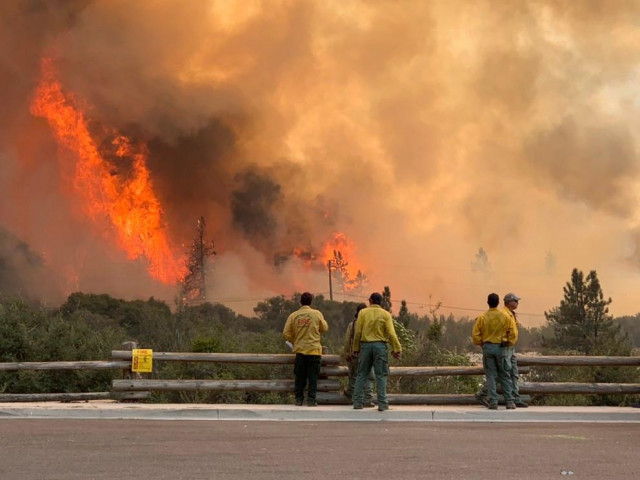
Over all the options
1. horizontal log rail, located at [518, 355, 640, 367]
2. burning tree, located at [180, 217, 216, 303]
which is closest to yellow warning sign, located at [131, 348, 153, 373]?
horizontal log rail, located at [518, 355, 640, 367]

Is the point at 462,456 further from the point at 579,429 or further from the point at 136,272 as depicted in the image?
the point at 136,272

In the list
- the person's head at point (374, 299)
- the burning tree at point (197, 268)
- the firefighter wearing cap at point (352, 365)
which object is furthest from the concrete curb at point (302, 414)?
the burning tree at point (197, 268)

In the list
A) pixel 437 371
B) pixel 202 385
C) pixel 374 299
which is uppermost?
pixel 374 299

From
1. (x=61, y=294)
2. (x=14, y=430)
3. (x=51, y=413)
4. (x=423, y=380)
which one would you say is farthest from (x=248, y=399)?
(x=61, y=294)

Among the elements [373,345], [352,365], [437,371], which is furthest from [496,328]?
[352,365]

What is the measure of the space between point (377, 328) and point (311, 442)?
4.01 meters

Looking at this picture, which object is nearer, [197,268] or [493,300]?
[493,300]

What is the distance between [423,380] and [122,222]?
72.6m

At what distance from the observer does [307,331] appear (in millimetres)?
13281

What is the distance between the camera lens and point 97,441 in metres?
8.99

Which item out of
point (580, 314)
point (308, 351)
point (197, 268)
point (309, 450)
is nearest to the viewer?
point (309, 450)

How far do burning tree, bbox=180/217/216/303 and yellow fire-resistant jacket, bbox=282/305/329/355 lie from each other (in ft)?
281

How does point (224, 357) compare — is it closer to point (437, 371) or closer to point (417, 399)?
point (417, 399)

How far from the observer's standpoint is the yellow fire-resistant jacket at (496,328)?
13.0 m
